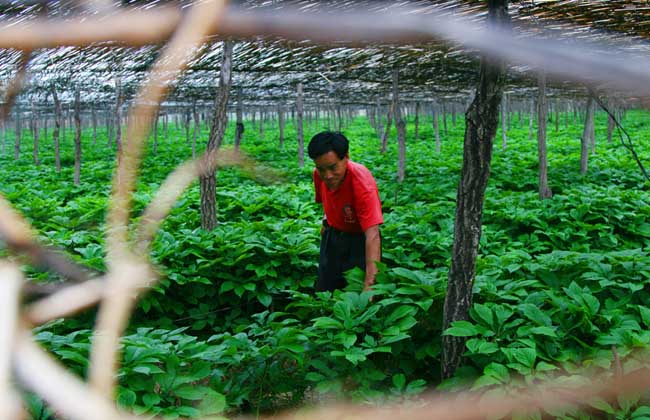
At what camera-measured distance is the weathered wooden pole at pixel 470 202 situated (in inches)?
80.6

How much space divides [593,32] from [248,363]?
263cm

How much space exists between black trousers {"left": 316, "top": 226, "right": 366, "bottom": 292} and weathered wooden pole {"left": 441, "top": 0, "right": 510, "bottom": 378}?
1.14 metres

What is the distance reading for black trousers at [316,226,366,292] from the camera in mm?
3713

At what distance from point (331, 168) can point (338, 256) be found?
2.38ft

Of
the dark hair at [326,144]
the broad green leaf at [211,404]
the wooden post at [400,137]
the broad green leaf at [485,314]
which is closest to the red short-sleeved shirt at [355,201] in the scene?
the dark hair at [326,144]

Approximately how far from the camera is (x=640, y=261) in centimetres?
357

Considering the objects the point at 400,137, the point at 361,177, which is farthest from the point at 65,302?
the point at 400,137

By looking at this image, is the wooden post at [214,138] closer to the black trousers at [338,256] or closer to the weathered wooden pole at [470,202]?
the black trousers at [338,256]

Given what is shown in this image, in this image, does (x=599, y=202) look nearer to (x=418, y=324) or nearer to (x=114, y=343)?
(x=418, y=324)

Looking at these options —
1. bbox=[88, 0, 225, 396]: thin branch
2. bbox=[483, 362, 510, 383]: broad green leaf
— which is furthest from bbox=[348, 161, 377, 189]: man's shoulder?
bbox=[88, 0, 225, 396]: thin branch

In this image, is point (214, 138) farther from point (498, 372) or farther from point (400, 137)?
point (400, 137)

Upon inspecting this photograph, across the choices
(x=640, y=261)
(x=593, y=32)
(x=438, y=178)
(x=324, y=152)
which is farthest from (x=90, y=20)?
(x=438, y=178)

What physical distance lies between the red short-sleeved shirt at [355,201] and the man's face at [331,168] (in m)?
0.05

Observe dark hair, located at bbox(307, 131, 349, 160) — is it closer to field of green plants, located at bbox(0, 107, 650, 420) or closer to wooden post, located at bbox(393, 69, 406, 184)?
field of green plants, located at bbox(0, 107, 650, 420)
